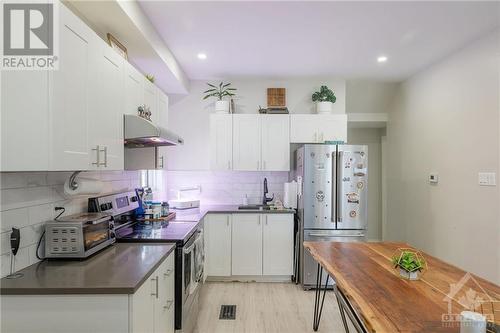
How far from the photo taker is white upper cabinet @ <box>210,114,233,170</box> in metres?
3.69

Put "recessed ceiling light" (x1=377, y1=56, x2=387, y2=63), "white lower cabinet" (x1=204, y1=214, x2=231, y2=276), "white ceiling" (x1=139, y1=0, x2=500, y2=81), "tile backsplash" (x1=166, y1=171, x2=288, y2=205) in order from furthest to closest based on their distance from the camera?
1. "tile backsplash" (x1=166, y1=171, x2=288, y2=205)
2. "white lower cabinet" (x1=204, y1=214, x2=231, y2=276)
3. "recessed ceiling light" (x1=377, y1=56, x2=387, y2=63)
4. "white ceiling" (x1=139, y1=0, x2=500, y2=81)

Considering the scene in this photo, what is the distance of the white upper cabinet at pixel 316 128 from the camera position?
3709 millimetres

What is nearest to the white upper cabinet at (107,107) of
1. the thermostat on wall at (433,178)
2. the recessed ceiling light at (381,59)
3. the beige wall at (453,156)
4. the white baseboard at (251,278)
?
the white baseboard at (251,278)

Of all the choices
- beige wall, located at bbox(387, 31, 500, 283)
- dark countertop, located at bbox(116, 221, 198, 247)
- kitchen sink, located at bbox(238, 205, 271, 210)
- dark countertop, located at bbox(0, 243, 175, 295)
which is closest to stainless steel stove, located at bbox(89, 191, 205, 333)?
dark countertop, located at bbox(116, 221, 198, 247)

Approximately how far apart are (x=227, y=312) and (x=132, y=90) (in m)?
2.26

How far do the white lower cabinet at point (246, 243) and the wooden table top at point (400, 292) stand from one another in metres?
1.53

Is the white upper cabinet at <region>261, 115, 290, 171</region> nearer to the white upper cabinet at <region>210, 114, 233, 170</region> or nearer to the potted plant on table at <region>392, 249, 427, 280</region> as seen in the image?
the white upper cabinet at <region>210, 114, 233, 170</region>

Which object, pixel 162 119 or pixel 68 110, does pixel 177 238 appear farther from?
pixel 162 119

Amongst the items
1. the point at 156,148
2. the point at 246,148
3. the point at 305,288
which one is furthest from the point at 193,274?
the point at 246,148

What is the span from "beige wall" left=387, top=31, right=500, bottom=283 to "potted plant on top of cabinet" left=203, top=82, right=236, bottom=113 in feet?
8.56

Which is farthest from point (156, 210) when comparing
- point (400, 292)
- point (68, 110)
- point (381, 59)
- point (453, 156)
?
point (453, 156)

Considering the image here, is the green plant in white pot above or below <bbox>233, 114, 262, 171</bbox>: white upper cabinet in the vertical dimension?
above

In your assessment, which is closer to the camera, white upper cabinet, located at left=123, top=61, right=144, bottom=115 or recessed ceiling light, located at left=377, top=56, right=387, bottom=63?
white upper cabinet, located at left=123, top=61, right=144, bottom=115

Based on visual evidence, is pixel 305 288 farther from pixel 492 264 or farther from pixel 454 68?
pixel 454 68
